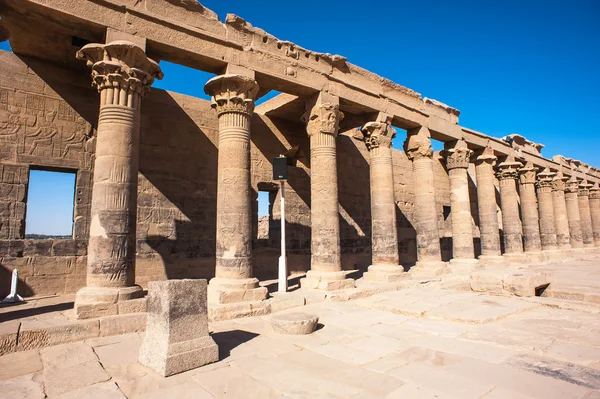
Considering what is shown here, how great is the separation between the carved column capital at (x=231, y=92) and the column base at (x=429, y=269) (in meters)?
7.47

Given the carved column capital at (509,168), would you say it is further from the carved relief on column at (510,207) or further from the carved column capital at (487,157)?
the carved column capital at (487,157)

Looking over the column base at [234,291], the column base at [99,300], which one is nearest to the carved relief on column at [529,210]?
the column base at [234,291]

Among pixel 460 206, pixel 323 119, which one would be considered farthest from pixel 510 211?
pixel 323 119

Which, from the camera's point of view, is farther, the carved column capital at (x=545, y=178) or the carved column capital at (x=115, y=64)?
the carved column capital at (x=545, y=178)

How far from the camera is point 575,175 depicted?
22.1 metres

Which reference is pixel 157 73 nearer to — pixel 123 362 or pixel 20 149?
pixel 20 149

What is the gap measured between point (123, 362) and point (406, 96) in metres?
11.1

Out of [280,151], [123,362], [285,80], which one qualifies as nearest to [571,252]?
[280,151]

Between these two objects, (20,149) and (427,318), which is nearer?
(427,318)

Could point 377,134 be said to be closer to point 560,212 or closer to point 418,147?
point 418,147

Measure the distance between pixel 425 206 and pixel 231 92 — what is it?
765 centimetres

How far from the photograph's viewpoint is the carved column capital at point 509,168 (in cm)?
1656

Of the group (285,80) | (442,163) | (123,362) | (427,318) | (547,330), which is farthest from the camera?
(442,163)

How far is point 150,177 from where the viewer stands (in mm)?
9383
